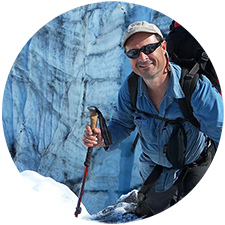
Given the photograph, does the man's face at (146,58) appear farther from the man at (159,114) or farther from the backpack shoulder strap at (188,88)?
the backpack shoulder strap at (188,88)

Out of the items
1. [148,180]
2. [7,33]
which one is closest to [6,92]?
[7,33]

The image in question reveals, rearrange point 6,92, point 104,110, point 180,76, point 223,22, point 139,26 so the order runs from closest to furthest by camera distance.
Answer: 1. point 139,26
2. point 180,76
3. point 223,22
4. point 6,92
5. point 104,110

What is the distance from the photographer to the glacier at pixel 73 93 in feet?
14.8

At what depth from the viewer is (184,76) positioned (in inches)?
65.7

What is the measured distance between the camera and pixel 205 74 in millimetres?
1739

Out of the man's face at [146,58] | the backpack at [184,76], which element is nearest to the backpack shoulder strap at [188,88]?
the backpack at [184,76]

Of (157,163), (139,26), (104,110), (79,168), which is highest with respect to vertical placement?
(139,26)

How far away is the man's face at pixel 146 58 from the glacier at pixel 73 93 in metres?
2.83

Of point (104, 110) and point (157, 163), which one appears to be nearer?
point (157, 163)

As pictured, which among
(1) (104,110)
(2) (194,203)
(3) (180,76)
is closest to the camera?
(3) (180,76)

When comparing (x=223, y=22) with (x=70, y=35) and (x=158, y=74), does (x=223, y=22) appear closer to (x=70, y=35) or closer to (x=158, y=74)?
(x=158, y=74)

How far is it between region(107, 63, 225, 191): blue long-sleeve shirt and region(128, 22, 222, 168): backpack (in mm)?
29

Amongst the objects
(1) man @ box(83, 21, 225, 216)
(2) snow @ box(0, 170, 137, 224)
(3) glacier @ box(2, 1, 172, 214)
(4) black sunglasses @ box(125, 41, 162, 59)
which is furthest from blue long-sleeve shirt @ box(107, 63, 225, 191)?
(3) glacier @ box(2, 1, 172, 214)

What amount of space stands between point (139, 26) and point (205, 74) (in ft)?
1.42
